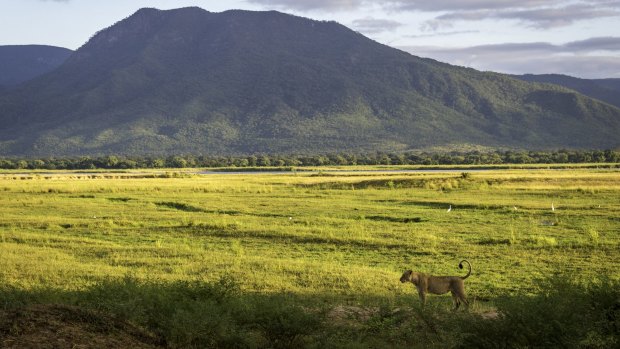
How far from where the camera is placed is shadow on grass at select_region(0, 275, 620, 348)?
445 inches

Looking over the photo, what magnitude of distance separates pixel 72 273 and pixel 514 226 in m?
18.8

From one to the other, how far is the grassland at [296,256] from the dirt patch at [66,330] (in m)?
0.80

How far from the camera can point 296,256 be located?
23469mm

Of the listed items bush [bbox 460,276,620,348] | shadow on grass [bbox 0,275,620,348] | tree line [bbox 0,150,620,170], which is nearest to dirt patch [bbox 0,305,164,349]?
shadow on grass [bbox 0,275,620,348]

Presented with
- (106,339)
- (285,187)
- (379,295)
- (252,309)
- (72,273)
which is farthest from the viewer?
(285,187)

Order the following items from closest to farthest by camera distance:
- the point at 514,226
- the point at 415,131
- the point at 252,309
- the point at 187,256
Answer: the point at 252,309
the point at 187,256
the point at 514,226
the point at 415,131

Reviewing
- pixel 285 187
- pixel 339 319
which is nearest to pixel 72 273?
pixel 339 319

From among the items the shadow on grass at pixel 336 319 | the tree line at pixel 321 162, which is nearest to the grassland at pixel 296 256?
the shadow on grass at pixel 336 319

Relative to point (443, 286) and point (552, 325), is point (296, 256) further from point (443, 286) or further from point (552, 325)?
point (552, 325)

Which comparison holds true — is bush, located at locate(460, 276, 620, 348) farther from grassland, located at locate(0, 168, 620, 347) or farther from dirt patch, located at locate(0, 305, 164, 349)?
dirt patch, located at locate(0, 305, 164, 349)

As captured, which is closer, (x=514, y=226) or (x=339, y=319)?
(x=339, y=319)

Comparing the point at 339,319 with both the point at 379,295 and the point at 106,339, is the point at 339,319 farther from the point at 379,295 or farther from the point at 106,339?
the point at 106,339

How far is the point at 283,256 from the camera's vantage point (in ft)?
76.7

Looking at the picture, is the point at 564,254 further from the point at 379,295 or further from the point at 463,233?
the point at 379,295
